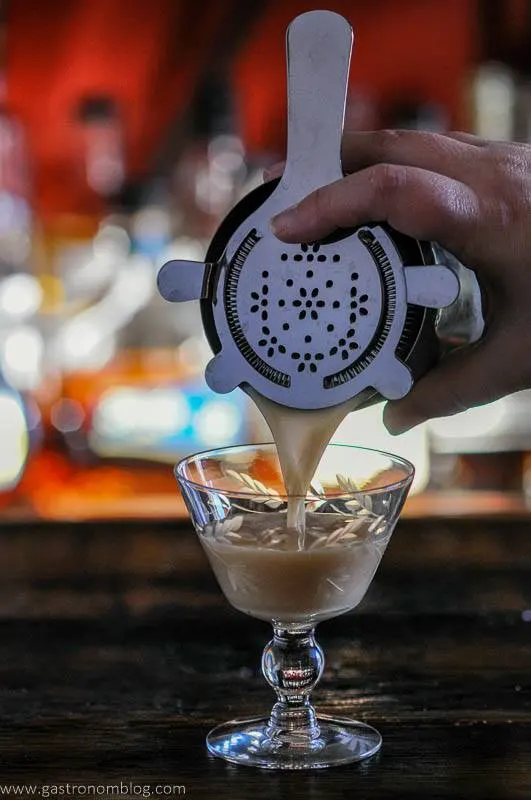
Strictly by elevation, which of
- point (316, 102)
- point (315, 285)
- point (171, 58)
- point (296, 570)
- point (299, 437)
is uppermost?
point (171, 58)

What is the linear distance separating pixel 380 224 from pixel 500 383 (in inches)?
7.9

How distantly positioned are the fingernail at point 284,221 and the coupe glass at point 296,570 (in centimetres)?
21

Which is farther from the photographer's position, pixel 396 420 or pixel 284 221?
pixel 396 420

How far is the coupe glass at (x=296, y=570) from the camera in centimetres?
101

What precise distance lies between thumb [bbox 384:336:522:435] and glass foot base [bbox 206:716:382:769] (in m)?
0.27

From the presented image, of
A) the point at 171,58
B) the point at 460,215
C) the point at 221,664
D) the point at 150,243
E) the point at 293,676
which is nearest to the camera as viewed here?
the point at 460,215

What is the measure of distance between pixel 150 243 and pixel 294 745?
1.96 m

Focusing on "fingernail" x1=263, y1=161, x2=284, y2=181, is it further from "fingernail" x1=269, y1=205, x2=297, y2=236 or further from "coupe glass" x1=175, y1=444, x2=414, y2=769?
"coupe glass" x1=175, y1=444, x2=414, y2=769

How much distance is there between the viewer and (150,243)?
9.40ft

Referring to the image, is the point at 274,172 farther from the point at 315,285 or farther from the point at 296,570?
the point at 296,570

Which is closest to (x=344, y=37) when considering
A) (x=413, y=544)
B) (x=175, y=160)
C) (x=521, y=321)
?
(x=521, y=321)

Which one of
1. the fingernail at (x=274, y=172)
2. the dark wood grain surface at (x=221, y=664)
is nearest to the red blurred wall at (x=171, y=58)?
the dark wood grain surface at (x=221, y=664)

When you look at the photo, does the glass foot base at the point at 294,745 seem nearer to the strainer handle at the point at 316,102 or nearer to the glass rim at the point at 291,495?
the glass rim at the point at 291,495

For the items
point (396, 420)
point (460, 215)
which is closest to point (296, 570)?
point (396, 420)
